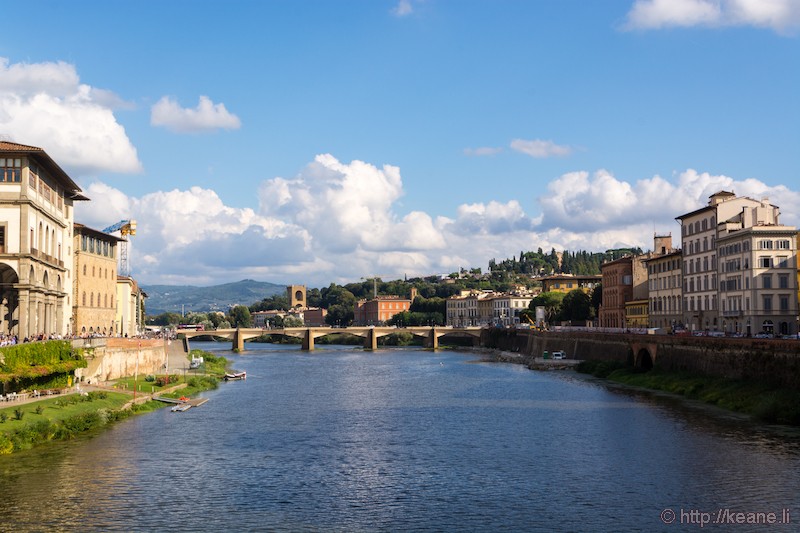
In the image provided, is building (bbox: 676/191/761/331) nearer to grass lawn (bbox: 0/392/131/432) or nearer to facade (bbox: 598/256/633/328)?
facade (bbox: 598/256/633/328)

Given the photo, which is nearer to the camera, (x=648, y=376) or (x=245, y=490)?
(x=245, y=490)

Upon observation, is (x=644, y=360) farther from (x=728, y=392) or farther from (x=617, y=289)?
(x=617, y=289)

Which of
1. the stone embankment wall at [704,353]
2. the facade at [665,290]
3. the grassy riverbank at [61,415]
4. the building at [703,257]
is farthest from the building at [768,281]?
the grassy riverbank at [61,415]

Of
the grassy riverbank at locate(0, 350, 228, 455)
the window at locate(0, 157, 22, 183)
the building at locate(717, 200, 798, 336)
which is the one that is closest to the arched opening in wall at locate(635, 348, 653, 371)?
the building at locate(717, 200, 798, 336)

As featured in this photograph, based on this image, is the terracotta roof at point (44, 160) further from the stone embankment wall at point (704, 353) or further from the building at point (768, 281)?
the building at point (768, 281)

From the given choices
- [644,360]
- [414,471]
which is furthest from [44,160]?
[644,360]

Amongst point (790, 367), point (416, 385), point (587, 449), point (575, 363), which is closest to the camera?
point (587, 449)

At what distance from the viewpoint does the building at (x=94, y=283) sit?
3533 inches

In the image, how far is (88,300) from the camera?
92875mm

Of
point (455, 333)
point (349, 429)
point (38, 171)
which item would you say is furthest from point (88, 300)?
point (455, 333)

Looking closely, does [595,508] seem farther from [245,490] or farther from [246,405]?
[246,405]

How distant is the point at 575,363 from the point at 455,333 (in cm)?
8590

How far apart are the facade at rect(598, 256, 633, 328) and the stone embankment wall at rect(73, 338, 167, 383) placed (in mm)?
76273

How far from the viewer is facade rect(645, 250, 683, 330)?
110 meters
